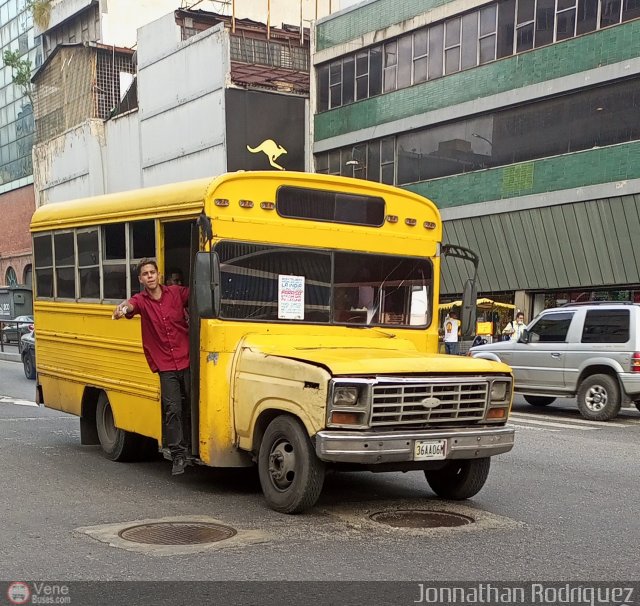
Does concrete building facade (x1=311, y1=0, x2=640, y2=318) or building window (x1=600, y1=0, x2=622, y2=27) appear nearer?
building window (x1=600, y1=0, x2=622, y2=27)

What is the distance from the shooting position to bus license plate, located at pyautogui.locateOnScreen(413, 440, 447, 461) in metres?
6.34

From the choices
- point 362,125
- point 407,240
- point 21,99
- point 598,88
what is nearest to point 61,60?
point 21,99

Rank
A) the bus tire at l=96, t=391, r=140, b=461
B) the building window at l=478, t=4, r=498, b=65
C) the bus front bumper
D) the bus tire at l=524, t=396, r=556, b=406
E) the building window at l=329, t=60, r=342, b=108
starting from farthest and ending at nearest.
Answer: the building window at l=329, t=60, r=342, b=108 < the building window at l=478, t=4, r=498, b=65 < the bus tire at l=524, t=396, r=556, b=406 < the bus tire at l=96, t=391, r=140, b=461 < the bus front bumper

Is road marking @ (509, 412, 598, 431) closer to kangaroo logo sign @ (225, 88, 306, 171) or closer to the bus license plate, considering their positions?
the bus license plate

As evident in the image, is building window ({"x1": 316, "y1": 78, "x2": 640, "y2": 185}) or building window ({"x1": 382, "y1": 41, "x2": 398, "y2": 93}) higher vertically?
building window ({"x1": 382, "y1": 41, "x2": 398, "y2": 93})

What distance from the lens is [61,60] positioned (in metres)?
53.1

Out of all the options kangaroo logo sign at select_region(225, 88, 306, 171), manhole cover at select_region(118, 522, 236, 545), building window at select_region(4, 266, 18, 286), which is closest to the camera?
manhole cover at select_region(118, 522, 236, 545)

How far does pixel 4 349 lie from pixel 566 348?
21.2 metres

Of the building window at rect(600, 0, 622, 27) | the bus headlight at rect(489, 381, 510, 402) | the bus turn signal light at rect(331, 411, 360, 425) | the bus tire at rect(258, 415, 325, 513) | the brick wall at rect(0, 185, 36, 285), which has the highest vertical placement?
the building window at rect(600, 0, 622, 27)

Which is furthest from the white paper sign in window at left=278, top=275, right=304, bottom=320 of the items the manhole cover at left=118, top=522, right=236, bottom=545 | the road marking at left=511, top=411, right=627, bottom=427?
the road marking at left=511, top=411, right=627, bottom=427

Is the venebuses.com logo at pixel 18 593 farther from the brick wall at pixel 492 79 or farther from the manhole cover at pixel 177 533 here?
the brick wall at pixel 492 79

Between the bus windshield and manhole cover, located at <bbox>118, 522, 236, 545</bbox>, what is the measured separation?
69.8 inches

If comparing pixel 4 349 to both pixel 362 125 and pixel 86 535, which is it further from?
pixel 86 535

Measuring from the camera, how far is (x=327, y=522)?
6.42 metres
